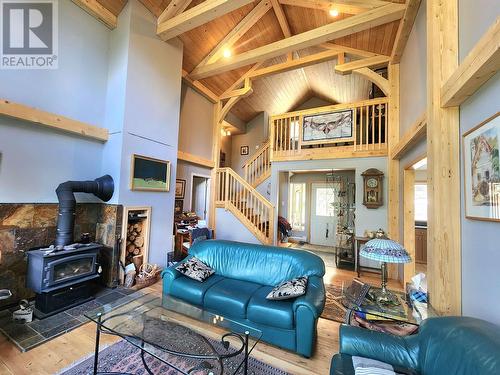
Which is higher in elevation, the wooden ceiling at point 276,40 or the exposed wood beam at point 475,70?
the wooden ceiling at point 276,40

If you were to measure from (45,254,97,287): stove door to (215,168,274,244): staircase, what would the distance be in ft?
10.5

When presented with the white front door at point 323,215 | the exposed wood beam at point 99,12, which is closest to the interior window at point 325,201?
the white front door at point 323,215

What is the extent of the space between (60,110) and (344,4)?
15.6 ft

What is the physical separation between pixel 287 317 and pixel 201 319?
0.80 meters

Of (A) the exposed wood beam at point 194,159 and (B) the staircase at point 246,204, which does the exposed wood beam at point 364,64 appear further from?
(A) the exposed wood beam at point 194,159

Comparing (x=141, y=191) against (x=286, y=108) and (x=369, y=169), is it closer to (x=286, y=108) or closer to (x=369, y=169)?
(x=369, y=169)

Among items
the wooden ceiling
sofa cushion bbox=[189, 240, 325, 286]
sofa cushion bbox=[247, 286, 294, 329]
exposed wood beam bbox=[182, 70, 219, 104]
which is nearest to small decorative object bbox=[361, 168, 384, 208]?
the wooden ceiling

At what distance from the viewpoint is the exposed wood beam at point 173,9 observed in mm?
→ 4023

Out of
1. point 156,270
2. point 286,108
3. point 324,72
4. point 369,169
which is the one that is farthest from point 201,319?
point 286,108

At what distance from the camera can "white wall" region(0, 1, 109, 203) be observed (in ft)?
9.32

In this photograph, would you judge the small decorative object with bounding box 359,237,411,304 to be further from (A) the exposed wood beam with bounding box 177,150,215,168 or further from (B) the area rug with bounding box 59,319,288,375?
(A) the exposed wood beam with bounding box 177,150,215,168

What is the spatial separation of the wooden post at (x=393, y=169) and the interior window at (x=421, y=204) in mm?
2218

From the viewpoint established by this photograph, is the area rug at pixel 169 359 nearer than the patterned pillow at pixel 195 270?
Yes

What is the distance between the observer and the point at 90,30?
3.63 meters
